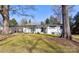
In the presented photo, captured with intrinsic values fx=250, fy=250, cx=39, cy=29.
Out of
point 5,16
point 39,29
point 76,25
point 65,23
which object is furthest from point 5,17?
point 76,25

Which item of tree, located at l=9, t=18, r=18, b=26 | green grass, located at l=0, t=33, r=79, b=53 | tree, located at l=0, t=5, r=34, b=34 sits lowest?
green grass, located at l=0, t=33, r=79, b=53

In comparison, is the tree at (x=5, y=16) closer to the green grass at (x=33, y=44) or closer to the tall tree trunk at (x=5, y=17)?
the tall tree trunk at (x=5, y=17)

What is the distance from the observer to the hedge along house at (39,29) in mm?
2773

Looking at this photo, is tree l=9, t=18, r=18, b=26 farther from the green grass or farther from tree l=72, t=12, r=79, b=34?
tree l=72, t=12, r=79, b=34

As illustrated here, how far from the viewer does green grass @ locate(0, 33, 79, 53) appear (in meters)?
2.75

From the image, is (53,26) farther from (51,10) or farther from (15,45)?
(15,45)

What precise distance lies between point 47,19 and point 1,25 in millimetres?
513

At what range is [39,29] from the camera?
2789mm

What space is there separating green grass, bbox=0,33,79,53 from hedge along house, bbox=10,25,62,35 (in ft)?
0.15

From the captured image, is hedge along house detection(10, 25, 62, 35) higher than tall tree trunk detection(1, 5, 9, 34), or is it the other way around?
tall tree trunk detection(1, 5, 9, 34)

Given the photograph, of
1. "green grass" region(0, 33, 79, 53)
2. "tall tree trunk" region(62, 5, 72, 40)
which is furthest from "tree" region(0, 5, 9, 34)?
"tall tree trunk" region(62, 5, 72, 40)

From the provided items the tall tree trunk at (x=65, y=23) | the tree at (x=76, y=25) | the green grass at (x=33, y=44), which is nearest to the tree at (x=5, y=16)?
the green grass at (x=33, y=44)

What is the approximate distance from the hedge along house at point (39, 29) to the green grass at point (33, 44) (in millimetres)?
45

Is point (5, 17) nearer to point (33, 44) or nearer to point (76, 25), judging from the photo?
point (33, 44)
